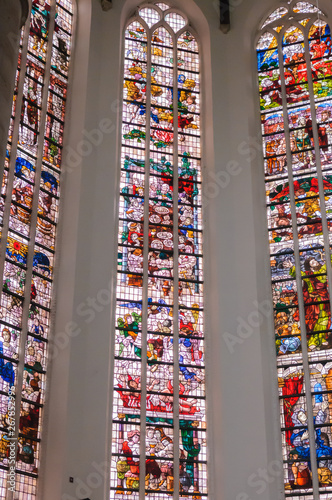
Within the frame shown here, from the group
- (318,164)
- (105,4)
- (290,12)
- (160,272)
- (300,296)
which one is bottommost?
(300,296)

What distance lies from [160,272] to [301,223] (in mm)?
2599

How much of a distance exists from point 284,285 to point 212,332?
5.02 feet

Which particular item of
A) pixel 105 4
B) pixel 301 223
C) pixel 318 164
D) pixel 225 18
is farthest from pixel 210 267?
pixel 105 4

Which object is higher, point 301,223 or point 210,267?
point 301,223

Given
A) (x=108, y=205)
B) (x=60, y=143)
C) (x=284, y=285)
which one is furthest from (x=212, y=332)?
(x=60, y=143)

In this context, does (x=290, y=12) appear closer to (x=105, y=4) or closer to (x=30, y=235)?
(x=105, y=4)

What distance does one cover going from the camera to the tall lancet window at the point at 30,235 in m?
13.4

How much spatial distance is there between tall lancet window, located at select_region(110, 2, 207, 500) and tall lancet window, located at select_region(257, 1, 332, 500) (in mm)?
1309

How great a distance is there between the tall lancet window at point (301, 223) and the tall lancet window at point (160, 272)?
4.30ft

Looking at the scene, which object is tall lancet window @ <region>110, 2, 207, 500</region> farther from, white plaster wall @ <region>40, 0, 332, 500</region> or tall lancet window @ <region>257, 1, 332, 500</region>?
tall lancet window @ <region>257, 1, 332, 500</region>

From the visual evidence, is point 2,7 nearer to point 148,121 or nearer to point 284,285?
point 148,121

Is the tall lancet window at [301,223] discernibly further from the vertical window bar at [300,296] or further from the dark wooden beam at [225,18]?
the dark wooden beam at [225,18]

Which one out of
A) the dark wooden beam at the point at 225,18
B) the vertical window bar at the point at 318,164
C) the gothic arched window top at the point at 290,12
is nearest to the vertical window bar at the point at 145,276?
the dark wooden beam at the point at 225,18

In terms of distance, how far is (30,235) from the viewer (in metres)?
14.8
